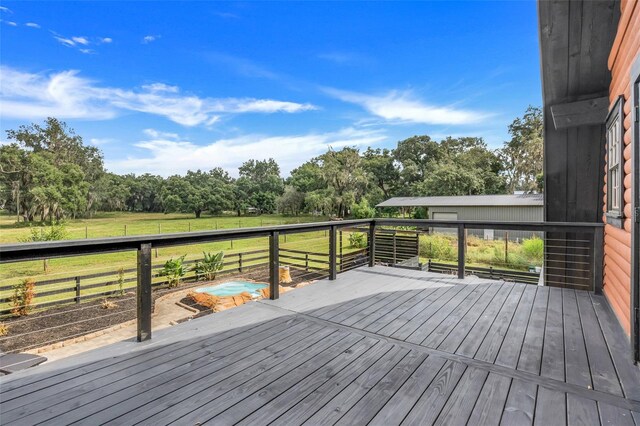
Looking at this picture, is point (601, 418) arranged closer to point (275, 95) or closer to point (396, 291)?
point (396, 291)

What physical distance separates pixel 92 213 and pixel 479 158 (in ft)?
133

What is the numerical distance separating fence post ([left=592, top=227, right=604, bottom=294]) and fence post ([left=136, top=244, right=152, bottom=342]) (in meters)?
4.36

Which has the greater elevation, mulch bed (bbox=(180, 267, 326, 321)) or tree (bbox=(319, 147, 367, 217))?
tree (bbox=(319, 147, 367, 217))

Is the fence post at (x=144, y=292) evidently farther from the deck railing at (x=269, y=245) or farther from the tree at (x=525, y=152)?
the tree at (x=525, y=152)

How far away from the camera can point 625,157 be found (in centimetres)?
251

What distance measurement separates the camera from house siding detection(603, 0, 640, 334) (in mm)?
Result: 2195

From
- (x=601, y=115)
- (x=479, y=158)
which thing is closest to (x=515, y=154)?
(x=479, y=158)

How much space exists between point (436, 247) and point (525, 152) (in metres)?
18.9

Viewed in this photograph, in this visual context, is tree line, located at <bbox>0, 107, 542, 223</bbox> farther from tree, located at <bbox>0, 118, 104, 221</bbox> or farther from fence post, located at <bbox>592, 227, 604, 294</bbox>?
fence post, located at <bbox>592, 227, 604, 294</bbox>

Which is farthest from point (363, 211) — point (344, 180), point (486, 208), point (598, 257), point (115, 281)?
point (598, 257)

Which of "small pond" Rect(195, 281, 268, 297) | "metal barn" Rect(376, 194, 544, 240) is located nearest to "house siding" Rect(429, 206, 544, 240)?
"metal barn" Rect(376, 194, 544, 240)

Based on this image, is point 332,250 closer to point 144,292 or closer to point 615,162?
point 144,292

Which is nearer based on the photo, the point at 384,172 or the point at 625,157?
the point at 625,157

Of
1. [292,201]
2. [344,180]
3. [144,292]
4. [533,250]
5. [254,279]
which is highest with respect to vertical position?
[344,180]
